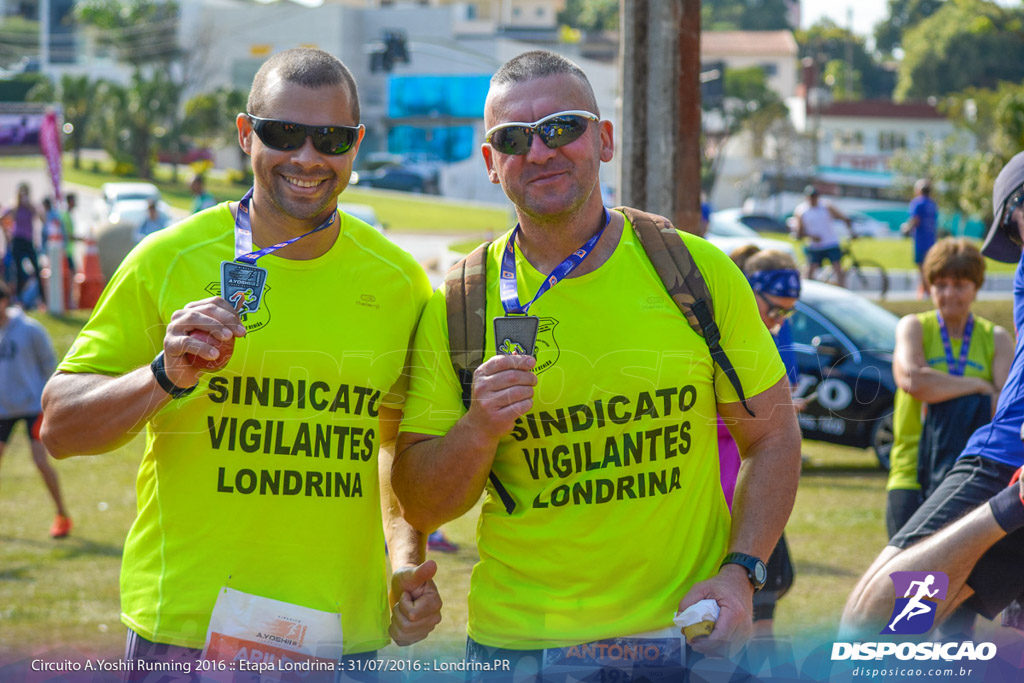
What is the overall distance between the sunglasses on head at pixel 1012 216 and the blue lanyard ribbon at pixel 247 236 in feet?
6.41

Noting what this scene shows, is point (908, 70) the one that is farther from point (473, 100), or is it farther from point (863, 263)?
point (863, 263)

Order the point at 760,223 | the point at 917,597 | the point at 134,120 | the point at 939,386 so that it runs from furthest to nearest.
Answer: the point at 134,120 → the point at 760,223 → the point at 939,386 → the point at 917,597

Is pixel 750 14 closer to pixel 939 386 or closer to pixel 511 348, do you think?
pixel 939 386

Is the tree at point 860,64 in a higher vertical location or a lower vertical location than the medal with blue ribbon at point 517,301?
higher

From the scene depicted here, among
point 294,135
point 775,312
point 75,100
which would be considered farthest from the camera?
point 75,100

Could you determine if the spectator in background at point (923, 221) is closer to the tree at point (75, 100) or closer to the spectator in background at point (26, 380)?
the spectator in background at point (26, 380)

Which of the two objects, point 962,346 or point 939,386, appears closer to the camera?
point 939,386

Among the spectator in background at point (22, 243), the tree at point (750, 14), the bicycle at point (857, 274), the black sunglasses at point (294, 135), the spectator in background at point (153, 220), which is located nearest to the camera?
the black sunglasses at point (294, 135)

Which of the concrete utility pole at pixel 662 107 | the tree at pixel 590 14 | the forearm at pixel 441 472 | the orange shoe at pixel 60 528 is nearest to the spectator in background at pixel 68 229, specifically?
the orange shoe at pixel 60 528

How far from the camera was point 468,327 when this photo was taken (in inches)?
106

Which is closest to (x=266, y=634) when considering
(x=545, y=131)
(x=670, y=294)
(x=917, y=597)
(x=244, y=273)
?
(x=244, y=273)

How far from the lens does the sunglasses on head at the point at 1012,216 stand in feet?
10.2

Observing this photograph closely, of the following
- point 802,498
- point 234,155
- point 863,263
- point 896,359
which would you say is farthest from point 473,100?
point 896,359

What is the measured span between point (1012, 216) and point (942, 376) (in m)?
2.03
